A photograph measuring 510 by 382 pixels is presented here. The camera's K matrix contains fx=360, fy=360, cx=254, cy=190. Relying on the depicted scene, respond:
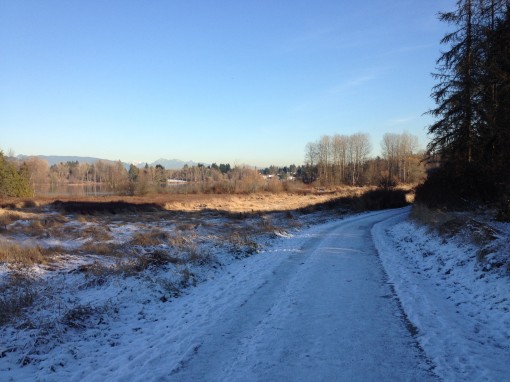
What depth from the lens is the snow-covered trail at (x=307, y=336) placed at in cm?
449

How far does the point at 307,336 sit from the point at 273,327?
0.64 m

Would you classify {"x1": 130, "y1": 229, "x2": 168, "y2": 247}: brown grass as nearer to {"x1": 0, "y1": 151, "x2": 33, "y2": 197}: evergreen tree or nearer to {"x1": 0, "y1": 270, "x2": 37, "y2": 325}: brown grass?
{"x1": 0, "y1": 270, "x2": 37, "y2": 325}: brown grass

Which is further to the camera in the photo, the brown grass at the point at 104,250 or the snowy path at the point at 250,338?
the brown grass at the point at 104,250

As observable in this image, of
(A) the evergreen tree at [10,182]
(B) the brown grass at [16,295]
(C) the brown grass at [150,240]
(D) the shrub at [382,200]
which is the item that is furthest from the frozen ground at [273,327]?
(A) the evergreen tree at [10,182]

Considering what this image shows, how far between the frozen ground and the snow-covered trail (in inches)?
0.8

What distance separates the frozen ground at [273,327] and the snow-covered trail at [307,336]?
0.02 meters

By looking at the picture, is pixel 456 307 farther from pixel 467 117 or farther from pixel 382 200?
pixel 382 200

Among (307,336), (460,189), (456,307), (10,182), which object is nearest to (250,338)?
(307,336)

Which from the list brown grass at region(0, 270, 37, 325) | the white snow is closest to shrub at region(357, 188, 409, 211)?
the white snow

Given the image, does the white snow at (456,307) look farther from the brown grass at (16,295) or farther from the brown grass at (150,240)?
the brown grass at (150,240)

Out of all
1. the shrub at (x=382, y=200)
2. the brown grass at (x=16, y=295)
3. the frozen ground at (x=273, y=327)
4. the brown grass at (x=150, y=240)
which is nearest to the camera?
the frozen ground at (x=273, y=327)

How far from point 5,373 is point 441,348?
5.98 m

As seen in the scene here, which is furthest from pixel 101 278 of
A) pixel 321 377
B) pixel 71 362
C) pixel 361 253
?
pixel 361 253

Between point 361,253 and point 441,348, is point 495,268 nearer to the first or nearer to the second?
point 441,348
